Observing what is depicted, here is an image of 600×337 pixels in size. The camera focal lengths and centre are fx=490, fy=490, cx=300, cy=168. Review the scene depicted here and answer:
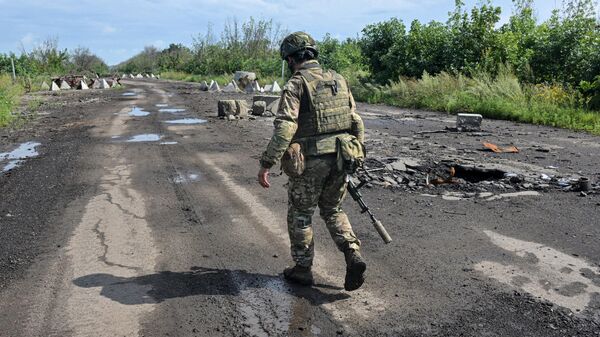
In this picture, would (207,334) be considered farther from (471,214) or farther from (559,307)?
(471,214)

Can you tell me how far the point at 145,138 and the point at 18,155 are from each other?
2.57 meters

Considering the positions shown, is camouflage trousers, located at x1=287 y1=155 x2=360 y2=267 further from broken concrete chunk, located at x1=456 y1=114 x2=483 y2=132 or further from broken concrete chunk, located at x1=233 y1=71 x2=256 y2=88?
broken concrete chunk, located at x1=233 y1=71 x2=256 y2=88

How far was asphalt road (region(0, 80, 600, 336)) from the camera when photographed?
3.24 metres

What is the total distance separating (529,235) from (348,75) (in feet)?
78.9

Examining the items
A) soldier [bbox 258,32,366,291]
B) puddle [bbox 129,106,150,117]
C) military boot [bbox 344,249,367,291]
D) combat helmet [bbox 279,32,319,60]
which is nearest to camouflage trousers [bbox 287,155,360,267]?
soldier [bbox 258,32,366,291]

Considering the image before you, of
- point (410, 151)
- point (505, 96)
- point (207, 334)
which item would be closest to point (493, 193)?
point (410, 151)

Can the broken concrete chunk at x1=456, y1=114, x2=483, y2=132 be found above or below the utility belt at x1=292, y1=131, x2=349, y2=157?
below

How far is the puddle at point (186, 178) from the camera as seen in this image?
281 inches

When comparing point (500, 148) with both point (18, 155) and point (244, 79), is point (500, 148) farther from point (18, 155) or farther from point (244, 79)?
point (244, 79)

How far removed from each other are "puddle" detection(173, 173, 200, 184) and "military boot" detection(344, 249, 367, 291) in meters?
4.08

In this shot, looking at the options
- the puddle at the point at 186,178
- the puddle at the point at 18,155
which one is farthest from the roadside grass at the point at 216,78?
the puddle at the point at 186,178

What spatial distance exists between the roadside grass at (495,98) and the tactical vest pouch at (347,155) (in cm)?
1050

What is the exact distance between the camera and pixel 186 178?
24.0 ft

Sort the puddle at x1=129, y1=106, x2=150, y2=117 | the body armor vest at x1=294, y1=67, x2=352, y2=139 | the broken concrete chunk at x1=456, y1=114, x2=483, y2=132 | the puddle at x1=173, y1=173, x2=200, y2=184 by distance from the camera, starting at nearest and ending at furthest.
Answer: the body armor vest at x1=294, y1=67, x2=352, y2=139, the puddle at x1=173, y1=173, x2=200, y2=184, the broken concrete chunk at x1=456, y1=114, x2=483, y2=132, the puddle at x1=129, y1=106, x2=150, y2=117
